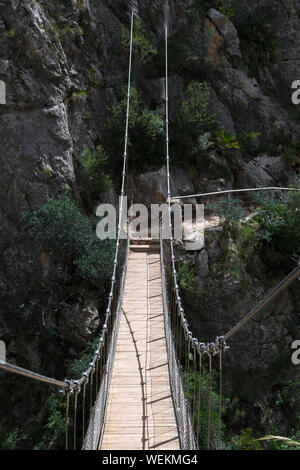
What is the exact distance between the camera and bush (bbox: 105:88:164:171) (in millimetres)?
8734

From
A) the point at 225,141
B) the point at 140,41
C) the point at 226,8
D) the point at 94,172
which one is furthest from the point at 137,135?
the point at 226,8

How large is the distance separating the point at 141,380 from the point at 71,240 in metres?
3.03

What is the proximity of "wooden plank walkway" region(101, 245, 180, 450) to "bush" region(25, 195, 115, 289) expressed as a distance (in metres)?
0.53

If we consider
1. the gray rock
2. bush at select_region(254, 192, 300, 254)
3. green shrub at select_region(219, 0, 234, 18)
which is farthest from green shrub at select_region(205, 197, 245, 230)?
green shrub at select_region(219, 0, 234, 18)

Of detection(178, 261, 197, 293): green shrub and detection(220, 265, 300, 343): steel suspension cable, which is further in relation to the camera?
detection(178, 261, 197, 293): green shrub

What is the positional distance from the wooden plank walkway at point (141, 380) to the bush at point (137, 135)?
10.8 feet

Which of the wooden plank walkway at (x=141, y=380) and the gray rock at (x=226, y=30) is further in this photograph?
the gray rock at (x=226, y=30)

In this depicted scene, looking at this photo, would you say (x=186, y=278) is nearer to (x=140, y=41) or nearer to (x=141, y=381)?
(x=141, y=381)

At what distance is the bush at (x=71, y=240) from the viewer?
663cm

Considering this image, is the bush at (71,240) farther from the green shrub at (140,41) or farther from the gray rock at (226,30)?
the gray rock at (226,30)

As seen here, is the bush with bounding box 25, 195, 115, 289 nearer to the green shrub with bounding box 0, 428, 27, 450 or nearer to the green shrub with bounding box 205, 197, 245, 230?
the green shrub with bounding box 205, 197, 245, 230

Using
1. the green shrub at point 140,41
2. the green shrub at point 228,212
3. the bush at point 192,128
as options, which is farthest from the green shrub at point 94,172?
the green shrub at point 140,41

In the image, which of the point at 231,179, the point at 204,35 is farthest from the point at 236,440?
the point at 204,35

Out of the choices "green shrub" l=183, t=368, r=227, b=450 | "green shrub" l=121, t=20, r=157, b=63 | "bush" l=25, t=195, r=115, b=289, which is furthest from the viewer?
"green shrub" l=121, t=20, r=157, b=63
